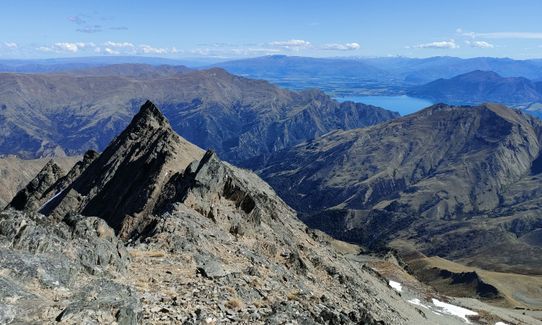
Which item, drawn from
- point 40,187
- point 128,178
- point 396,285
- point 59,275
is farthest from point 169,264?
point 40,187

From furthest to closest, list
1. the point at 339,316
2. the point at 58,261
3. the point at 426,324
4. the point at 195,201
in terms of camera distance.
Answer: the point at 426,324 → the point at 195,201 → the point at 339,316 → the point at 58,261

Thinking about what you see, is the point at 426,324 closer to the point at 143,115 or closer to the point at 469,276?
the point at 143,115

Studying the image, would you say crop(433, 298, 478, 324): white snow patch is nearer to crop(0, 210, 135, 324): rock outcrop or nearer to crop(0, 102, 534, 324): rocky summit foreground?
crop(0, 102, 534, 324): rocky summit foreground

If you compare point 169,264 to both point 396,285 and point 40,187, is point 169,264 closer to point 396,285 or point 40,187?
point 396,285

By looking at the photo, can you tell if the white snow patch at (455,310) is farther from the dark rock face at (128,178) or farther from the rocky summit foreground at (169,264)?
the dark rock face at (128,178)

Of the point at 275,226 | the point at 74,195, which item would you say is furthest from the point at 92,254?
the point at 74,195
